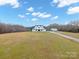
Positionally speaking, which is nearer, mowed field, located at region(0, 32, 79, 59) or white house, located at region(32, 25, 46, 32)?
mowed field, located at region(0, 32, 79, 59)

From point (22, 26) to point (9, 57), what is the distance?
328ft

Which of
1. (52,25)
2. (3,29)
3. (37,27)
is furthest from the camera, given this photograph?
(52,25)

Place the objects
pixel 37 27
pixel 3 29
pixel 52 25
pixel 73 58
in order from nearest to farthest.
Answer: pixel 73 58
pixel 3 29
pixel 37 27
pixel 52 25

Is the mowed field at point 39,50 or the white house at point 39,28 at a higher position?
the white house at point 39,28

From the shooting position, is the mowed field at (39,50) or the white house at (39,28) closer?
the mowed field at (39,50)

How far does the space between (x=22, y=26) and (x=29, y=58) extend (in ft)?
330

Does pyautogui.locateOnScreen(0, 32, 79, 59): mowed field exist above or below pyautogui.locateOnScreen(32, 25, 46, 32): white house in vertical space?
below

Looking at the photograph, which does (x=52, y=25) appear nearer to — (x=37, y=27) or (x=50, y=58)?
(x=37, y=27)

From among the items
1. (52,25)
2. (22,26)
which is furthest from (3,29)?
(52,25)

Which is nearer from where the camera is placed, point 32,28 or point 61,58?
point 61,58

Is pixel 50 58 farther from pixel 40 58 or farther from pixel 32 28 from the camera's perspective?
pixel 32 28

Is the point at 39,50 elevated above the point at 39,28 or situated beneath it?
situated beneath

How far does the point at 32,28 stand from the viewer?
11638 cm

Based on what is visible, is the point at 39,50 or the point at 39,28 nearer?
the point at 39,50
